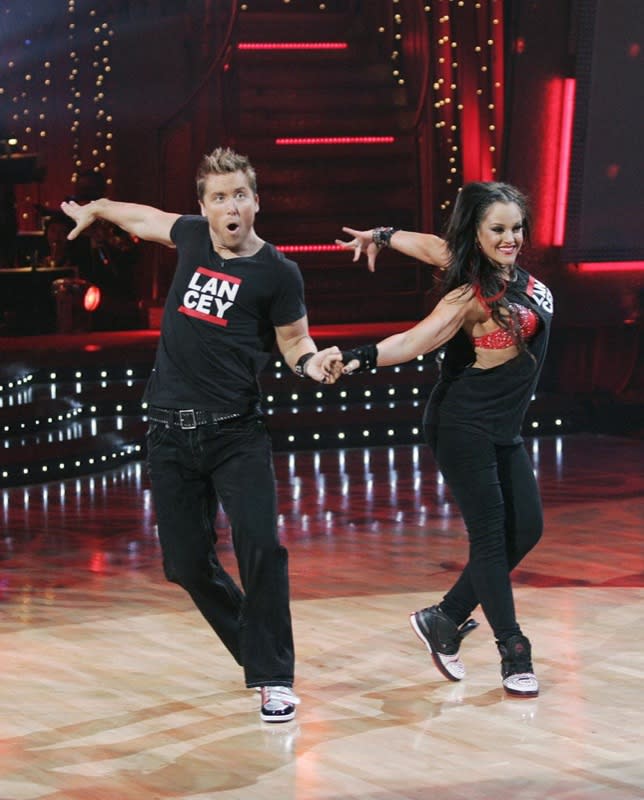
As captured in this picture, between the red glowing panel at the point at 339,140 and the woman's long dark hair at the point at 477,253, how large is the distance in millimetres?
8394

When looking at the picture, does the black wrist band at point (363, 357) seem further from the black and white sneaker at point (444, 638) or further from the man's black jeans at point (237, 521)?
the black and white sneaker at point (444, 638)

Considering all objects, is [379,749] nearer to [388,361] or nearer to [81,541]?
[388,361]

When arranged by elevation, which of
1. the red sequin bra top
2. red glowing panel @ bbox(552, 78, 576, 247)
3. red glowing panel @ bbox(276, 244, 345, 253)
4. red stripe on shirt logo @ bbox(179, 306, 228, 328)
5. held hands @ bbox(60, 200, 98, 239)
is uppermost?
red glowing panel @ bbox(552, 78, 576, 247)

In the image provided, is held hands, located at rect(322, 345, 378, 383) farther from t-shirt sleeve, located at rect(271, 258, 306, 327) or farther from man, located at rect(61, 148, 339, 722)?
t-shirt sleeve, located at rect(271, 258, 306, 327)

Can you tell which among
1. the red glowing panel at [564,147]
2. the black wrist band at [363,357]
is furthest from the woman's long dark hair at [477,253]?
the red glowing panel at [564,147]

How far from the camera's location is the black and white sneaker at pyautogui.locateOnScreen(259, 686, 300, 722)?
3662 millimetres

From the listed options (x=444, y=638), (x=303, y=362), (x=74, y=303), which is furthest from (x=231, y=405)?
(x=74, y=303)

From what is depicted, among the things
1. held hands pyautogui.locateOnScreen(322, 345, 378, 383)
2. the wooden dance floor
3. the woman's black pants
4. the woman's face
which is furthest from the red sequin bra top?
the wooden dance floor

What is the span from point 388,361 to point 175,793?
1.17 m

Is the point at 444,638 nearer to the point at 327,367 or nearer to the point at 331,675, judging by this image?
the point at 331,675

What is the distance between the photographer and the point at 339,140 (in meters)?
12.3

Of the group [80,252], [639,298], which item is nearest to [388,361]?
[639,298]

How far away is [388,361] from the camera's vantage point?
3732 mm

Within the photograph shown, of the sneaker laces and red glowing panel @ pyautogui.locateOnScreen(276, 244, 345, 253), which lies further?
red glowing panel @ pyautogui.locateOnScreen(276, 244, 345, 253)
